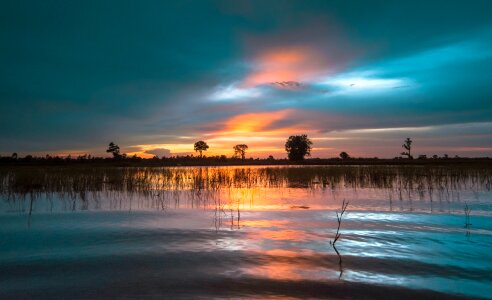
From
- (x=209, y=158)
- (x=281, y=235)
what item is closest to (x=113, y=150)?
(x=209, y=158)

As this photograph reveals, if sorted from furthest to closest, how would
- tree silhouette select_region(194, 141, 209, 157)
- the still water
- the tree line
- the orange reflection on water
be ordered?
tree silhouette select_region(194, 141, 209, 157), the tree line, the orange reflection on water, the still water

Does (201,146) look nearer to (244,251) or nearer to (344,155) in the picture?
(344,155)

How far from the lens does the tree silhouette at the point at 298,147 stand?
106 m

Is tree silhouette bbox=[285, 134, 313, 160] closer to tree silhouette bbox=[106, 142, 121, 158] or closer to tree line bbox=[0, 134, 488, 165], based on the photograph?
tree line bbox=[0, 134, 488, 165]

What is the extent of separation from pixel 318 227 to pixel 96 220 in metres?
6.89

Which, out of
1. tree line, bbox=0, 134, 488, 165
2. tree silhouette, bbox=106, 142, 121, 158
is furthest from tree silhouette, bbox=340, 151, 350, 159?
tree silhouette, bbox=106, 142, 121, 158

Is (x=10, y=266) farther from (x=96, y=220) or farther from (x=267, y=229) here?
(x=267, y=229)

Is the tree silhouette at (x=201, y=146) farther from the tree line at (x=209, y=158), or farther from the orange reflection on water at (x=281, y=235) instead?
the orange reflection on water at (x=281, y=235)

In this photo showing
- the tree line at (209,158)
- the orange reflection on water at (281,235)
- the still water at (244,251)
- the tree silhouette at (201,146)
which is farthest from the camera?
the tree silhouette at (201,146)

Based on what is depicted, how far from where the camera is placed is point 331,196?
19.0 meters

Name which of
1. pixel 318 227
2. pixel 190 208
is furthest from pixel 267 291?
pixel 190 208

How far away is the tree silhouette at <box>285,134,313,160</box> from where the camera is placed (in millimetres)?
105750

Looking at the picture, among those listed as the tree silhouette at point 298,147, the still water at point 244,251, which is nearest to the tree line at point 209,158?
the tree silhouette at point 298,147

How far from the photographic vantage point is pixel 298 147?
348 ft
